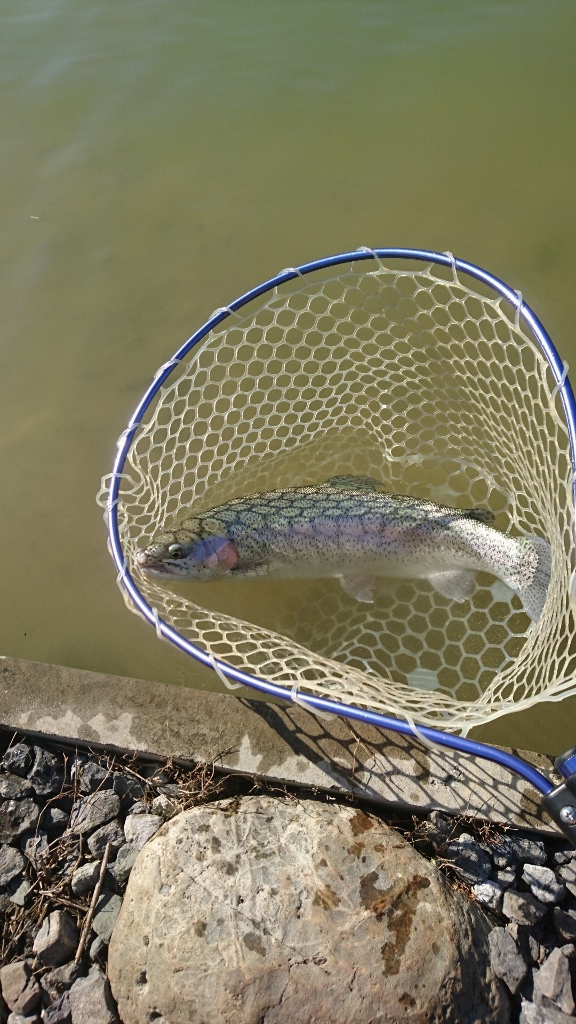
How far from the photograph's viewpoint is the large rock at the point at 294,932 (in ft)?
9.18

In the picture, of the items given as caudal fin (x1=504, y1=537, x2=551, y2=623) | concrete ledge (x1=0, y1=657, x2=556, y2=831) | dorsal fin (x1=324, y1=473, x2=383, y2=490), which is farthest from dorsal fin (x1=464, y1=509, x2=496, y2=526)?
concrete ledge (x1=0, y1=657, x2=556, y2=831)

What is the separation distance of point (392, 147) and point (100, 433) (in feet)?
13.6

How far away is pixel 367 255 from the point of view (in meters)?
3.96

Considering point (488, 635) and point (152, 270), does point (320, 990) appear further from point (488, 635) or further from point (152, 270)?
point (152, 270)

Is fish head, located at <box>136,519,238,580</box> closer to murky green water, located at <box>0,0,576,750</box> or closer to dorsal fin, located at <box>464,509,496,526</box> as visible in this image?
murky green water, located at <box>0,0,576,750</box>

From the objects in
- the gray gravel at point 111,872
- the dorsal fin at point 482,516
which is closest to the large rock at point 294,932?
the gray gravel at point 111,872

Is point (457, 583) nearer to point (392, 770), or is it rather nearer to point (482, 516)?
point (482, 516)

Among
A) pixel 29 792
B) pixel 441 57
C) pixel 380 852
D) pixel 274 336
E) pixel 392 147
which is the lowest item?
pixel 29 792

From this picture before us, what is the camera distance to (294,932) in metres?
2.92

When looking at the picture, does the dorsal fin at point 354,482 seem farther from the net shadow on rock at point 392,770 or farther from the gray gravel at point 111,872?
the gray gravel at point 111,872

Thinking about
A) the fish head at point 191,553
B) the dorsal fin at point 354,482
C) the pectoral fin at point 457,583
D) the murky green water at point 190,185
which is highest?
the murky green water at point 190,185

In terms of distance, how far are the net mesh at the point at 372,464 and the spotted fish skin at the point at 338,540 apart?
216 mm

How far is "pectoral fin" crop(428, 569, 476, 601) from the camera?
172 inches

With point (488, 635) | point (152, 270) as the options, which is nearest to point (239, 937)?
point (488, 635)
